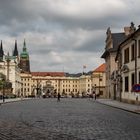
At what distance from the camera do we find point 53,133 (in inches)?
705

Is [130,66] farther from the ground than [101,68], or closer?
closer

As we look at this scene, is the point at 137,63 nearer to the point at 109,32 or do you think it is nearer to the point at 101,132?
the point at 101,132

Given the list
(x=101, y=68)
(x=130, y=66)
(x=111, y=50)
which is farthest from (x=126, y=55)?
(x=101, y=68)

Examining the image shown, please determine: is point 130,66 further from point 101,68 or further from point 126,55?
point 101,68

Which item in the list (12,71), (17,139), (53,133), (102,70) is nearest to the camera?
(17,139)

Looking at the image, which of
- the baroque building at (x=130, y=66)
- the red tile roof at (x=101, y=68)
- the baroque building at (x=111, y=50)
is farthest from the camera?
the red tile roof at (x=101, y=68)

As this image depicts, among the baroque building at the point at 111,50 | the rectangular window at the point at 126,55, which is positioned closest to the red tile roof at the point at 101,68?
the baroque building at the point at 111,50

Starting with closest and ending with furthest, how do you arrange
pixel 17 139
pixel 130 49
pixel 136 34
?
pixel 17 139 → pixel 136 34 → pixel 130 49

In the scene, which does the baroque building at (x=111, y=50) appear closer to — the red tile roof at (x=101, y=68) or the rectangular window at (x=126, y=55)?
the rectangular window at (x=126, y=55)

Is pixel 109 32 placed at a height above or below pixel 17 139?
above

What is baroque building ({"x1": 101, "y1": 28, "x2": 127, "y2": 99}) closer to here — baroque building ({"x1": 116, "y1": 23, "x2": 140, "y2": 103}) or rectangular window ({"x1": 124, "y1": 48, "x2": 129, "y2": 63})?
baroque building ({"x1": 116, "y1": 23, "x2": 140, "y2": 103})

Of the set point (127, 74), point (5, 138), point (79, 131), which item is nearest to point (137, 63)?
point (127, 74)

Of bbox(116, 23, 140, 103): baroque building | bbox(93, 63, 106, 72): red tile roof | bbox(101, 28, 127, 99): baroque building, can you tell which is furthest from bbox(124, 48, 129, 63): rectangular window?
bbox(93, 63, 106, 72): red tile roof

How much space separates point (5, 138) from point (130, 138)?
13.9ft
